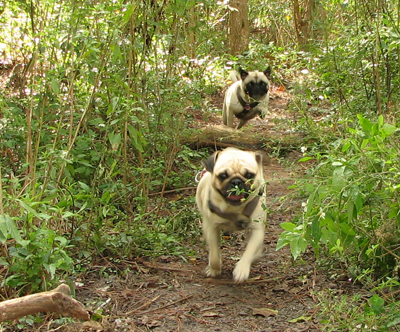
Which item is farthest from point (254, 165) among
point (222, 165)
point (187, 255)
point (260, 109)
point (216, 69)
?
point (216, 69)

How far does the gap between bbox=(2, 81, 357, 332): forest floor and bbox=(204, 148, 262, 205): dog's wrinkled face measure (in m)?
0.34

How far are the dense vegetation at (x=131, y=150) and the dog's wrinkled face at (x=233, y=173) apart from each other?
518 mm

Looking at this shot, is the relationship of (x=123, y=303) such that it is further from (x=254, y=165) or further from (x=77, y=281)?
(x=254, y=165)

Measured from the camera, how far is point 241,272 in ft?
15.5

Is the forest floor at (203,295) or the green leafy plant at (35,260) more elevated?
the green leafy plant at (35,260)

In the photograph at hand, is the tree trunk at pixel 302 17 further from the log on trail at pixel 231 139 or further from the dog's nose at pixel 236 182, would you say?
Result: the dog's nose at pixel 236 182

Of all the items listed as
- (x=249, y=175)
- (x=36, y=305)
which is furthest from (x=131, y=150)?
(x=36, y=305)

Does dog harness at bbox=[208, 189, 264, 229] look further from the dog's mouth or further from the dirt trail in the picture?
the dirt trail

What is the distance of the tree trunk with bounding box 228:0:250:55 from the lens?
1326 centimetres

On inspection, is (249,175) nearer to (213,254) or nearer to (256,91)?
(213,254)

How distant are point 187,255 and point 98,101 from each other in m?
2.03

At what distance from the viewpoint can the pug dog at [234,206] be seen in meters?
4.74

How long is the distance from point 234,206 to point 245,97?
5489mm

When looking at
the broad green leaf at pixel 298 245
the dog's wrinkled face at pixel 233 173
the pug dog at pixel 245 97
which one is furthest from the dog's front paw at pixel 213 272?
the pug dog at pixel 245 97
